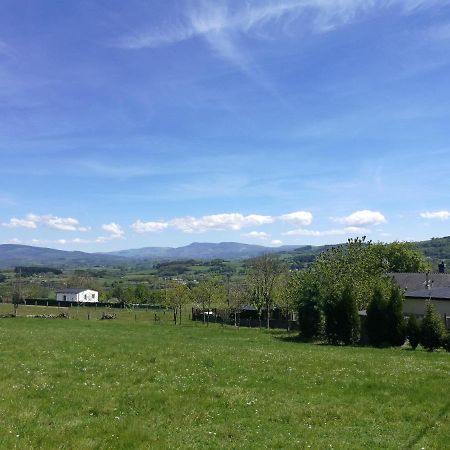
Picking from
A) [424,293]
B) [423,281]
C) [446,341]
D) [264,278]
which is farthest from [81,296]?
[446,341]

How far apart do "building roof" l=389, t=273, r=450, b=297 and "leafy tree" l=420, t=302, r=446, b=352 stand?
29.6 metres

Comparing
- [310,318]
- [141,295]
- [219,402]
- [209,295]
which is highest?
[209,295]

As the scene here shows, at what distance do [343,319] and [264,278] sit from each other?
37.0m

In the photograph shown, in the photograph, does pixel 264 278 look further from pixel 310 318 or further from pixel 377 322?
pixel 377 322

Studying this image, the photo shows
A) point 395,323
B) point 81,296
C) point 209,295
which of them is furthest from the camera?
point 81,296

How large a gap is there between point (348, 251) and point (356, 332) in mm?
18014

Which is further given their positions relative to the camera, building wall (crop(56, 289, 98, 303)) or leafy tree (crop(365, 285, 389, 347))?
building wall (crop(56, 289, 98, 303))

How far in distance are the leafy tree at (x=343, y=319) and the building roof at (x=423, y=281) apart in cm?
2614

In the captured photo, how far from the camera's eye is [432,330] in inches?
1405

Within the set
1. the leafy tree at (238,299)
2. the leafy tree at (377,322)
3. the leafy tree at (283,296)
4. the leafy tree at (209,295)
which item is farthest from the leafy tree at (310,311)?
the leafy tree at (209,295)

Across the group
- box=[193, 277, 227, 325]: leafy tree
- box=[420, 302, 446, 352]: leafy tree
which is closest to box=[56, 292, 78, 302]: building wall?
box=[193, 277, 227, 325]: leafy tree

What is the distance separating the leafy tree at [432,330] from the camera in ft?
117

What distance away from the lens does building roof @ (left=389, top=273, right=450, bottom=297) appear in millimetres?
65875

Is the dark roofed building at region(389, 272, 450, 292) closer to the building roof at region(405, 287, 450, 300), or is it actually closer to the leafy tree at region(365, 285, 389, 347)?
the building roof at region(405, 287, 450, 300)
